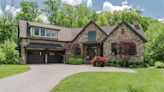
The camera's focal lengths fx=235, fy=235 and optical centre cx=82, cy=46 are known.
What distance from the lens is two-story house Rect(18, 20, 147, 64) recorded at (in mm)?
35312

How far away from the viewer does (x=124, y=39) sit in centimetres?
3534

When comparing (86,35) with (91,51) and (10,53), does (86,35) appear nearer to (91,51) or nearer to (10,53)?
(91,51)

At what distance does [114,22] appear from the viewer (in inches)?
2532

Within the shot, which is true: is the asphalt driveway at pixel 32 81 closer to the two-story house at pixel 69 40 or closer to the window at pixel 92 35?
the two-story house at pixel 69 40

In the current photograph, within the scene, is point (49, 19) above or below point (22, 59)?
above

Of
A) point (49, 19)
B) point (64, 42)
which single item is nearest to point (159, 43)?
point (64, 42)

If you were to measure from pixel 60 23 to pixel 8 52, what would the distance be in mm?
27999

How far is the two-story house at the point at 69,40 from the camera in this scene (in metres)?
35.3

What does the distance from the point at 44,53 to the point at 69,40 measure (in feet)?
16.7

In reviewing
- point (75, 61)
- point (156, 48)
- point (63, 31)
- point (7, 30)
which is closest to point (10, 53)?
point (75, 61)

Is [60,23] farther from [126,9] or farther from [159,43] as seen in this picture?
[159,43]

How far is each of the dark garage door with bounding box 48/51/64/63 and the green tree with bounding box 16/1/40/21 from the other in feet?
64.4

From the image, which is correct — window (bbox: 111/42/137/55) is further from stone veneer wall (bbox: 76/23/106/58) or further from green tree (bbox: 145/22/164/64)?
green tree (bbox: 145/22/164/64)

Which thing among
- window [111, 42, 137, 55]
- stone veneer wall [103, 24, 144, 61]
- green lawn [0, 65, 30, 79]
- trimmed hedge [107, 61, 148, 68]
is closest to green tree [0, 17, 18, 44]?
stone veneer wall [103, 24, 144, 61]
